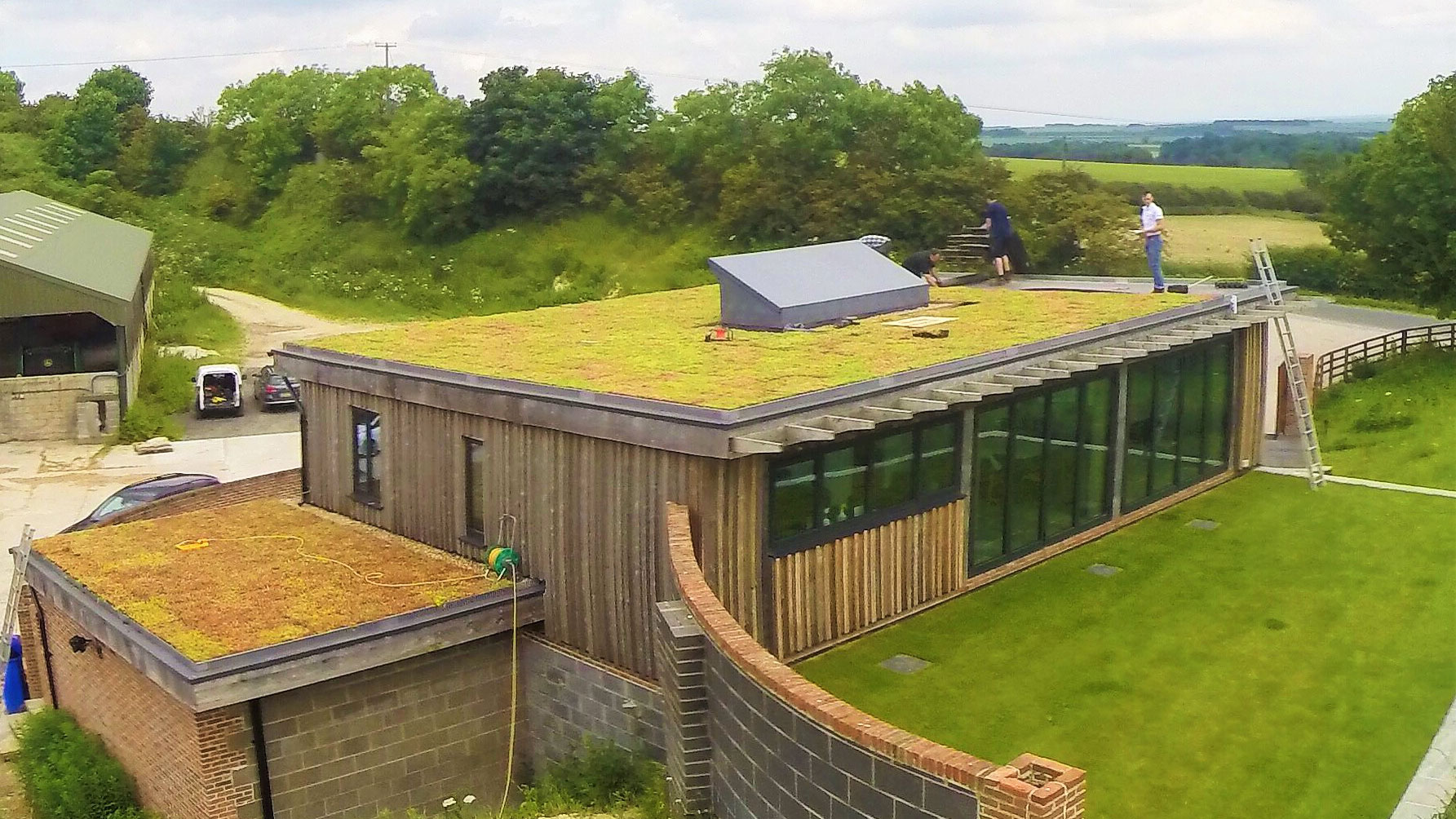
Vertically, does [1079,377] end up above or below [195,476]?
above

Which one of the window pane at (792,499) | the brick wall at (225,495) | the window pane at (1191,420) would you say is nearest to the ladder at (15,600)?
the brick wall at (225,495)

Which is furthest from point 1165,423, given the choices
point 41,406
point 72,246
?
point 72,246

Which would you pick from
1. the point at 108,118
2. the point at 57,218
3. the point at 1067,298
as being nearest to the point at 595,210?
the point at 57,218

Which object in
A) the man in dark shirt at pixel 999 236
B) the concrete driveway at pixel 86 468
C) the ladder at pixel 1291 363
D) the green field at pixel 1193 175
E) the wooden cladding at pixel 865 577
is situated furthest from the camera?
the green field at pixel 1193 175

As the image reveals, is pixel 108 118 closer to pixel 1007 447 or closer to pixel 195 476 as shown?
pixel 195 476

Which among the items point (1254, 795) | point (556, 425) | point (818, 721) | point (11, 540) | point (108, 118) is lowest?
point (11, 540)

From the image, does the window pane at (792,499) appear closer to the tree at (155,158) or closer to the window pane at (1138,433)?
the window pane at (1138,433)

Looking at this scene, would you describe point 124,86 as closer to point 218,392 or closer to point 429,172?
point 429,172
